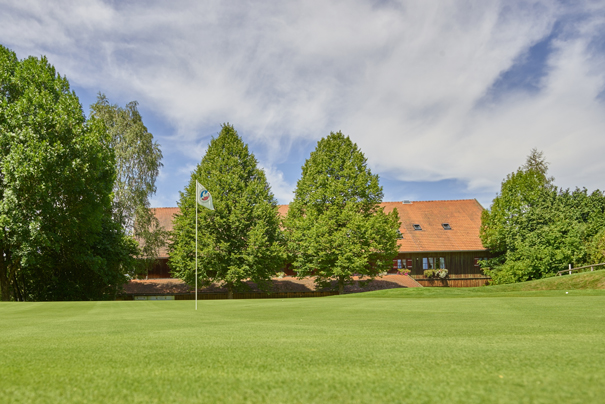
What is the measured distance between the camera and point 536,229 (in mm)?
36750

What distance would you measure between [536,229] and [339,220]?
1961cm

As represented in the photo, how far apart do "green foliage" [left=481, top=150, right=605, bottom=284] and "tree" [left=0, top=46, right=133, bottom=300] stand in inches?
1308

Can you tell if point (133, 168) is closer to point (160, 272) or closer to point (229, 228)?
point (229, 228)

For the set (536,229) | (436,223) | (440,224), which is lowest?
(536,229)

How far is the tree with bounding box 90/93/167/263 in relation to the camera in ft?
99.8

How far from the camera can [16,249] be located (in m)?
20.9

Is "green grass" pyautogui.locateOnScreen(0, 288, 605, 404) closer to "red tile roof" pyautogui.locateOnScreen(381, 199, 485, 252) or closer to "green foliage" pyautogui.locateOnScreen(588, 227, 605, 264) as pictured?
"green foliage" pyautogui.locateOnScreen(588, 227, 605, 264)

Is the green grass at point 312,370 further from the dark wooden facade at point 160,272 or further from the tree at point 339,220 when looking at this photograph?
the dark wooden facade at point 160,272

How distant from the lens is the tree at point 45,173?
1866 cm

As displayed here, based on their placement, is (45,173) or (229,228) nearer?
(45,173)

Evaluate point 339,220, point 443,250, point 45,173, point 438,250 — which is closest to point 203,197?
point 45,173

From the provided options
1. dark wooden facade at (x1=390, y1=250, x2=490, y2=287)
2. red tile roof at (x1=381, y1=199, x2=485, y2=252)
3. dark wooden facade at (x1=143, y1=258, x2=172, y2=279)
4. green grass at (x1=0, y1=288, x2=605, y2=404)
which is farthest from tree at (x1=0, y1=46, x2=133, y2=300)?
dark wooden facade at (x1=390, y1=250, x2=490, y2=287)

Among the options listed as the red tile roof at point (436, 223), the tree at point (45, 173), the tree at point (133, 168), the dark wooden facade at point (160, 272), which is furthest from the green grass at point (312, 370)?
the dark wooden facade at point (160, 272)

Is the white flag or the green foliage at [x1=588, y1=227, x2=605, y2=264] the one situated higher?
the white flag
